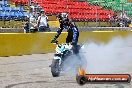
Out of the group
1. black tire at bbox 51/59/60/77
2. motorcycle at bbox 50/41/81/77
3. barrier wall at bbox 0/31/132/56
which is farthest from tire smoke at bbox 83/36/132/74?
barrier wall at bbox 0/31/132/56

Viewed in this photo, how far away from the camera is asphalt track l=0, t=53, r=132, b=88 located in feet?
34.2

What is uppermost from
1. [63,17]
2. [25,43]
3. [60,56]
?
[63,17]

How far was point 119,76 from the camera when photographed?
25.7 ft

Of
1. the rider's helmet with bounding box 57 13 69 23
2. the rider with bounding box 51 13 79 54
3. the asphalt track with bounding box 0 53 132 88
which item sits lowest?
the asphalt track with bounding box 0 53 132 88

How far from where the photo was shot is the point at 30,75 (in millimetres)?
12383

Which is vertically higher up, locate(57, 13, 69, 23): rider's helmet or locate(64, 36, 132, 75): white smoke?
locate(57, 13, 69, 23): rider's helmet

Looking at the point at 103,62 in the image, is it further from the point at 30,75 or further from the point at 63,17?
the point at 30,75

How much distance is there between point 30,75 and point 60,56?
3.76 feet

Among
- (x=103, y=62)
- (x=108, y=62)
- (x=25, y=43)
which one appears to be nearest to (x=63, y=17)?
(x=103, y=62)

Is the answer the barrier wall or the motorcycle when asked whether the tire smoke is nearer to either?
the motorcycle

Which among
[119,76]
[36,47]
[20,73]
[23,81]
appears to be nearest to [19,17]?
[36,47]

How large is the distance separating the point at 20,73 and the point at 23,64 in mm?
2527

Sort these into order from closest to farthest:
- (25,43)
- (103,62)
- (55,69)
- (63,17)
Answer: (55,69) < (63,17) < (103,62) < (25,43)

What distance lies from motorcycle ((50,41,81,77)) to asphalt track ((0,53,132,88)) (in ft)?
0.75
